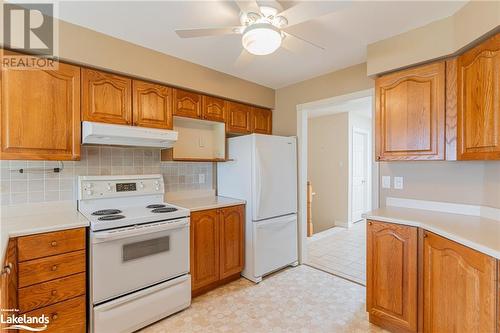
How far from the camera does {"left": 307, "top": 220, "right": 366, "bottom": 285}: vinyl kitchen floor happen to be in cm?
304

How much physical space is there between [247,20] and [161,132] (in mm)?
1211

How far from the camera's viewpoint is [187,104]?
8.73ft

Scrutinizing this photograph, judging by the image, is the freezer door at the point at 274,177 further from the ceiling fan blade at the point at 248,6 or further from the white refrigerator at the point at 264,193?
the ceiling fan blade at the point at 248,6

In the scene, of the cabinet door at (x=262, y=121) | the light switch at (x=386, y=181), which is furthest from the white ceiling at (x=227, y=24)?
the light switch at (x=386, y=181)

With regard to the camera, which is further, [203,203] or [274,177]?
[274,177]

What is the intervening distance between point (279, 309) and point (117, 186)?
1.87 m

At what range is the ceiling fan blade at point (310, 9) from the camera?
49.8 inches

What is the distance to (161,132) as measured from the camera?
7.47 ft

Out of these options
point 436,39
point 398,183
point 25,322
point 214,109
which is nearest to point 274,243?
point 398,183

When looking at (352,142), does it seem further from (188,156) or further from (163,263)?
(163,263)

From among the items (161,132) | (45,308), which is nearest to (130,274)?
(45,308)

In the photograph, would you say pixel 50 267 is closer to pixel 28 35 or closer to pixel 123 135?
pixel 123 135

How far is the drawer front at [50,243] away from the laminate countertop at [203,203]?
0.90 m

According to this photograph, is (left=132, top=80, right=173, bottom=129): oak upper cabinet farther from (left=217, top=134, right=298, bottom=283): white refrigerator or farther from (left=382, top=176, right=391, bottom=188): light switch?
(left=382, top=176, right=391, bottom=188): light switch
